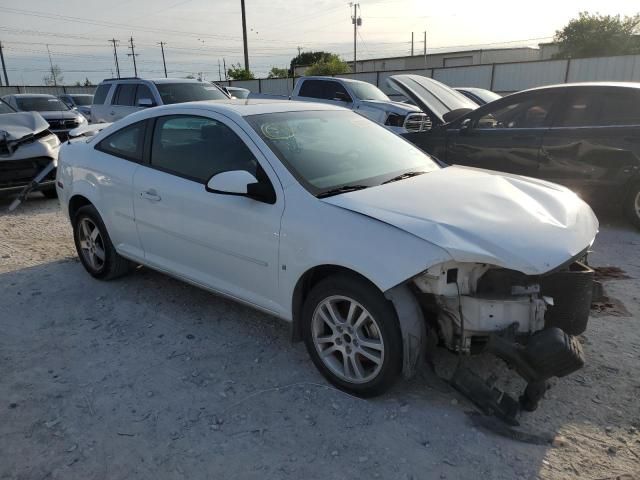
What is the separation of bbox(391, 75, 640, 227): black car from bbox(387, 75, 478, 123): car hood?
19mm

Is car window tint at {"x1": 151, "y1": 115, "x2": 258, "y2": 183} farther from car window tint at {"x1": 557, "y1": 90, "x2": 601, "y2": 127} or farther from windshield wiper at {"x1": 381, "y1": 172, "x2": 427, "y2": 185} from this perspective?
car window tint at {"x1": 557, "y1": 90, "x2": 601, "y2": 127}

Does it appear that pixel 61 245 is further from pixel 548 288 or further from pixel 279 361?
pixel 548 288

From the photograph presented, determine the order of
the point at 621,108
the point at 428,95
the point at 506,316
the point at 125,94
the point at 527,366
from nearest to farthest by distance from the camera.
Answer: the point at 527,366 < the point at 506,316 < the point at 621,108 < the point at 428,95 < the point at 125,94

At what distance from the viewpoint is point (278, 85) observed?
31984mm

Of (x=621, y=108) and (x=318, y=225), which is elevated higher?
(x=621, y=108)

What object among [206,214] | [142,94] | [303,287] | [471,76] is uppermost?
[471,76]

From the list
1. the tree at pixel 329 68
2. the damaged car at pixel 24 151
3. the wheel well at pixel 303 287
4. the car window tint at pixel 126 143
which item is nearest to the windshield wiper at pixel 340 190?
the wheel well at pixel 303 287

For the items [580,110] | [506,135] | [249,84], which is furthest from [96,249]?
[249,84]

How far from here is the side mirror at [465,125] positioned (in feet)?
22.5

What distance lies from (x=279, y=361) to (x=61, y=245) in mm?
3867

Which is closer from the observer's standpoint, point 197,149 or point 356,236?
point 356,236

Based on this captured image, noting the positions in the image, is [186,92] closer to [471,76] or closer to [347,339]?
[347,339]

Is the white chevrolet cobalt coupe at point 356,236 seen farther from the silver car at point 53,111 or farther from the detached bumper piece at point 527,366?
the silver car at point 53,111

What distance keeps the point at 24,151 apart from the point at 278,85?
25.7 metres
